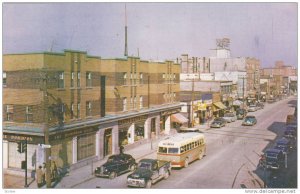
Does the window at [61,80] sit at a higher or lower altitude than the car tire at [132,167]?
higher

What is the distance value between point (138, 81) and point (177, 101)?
1118 centimetres

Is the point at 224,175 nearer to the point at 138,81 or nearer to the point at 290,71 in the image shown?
the point at 138,81

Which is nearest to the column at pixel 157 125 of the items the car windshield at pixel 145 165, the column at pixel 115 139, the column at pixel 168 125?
the column at pixel 168 125

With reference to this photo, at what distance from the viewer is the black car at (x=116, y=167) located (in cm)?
2575

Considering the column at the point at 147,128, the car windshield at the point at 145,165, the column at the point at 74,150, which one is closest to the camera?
the car windshield at the point at 145,165

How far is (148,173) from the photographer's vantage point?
23719 mm

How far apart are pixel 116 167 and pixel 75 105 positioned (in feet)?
21.7

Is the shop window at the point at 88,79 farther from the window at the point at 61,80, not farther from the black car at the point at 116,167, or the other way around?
the black car at the point at 116,167

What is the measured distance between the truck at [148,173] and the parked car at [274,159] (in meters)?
7.44

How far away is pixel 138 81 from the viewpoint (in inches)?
1540

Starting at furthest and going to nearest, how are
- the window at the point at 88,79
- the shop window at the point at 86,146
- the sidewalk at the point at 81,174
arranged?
the window at the point at 88,79
the shop window at the point at 86,146
the sidewalk at the point at 81,174

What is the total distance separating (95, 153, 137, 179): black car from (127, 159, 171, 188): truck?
2.00 m

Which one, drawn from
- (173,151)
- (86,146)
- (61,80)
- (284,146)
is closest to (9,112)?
(61,80)

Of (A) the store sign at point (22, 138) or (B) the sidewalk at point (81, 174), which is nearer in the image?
(B) the sidewalk at point (81, 174)
